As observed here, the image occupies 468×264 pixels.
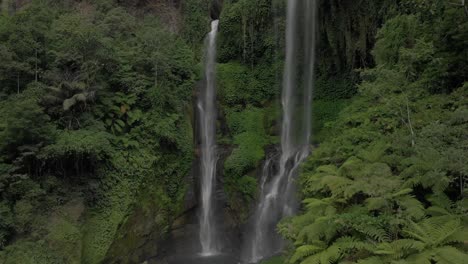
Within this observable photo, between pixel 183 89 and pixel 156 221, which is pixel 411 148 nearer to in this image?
pixel 156 221

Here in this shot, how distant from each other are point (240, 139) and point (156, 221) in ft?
18.1

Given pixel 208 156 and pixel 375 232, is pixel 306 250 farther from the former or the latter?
pixel 208 156

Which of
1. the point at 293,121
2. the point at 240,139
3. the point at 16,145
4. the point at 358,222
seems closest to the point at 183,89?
the point at 240,139

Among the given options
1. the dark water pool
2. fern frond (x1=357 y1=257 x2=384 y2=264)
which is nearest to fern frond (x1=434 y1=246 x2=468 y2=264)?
fern frond (x1=357 y1=257 x2=384 y2=264)

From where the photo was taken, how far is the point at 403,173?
779 cm

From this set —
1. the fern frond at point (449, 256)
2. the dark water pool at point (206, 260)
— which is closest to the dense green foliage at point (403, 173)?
the fern frond at point (449, 256)

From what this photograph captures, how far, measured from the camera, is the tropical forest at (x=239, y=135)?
739 centimetres

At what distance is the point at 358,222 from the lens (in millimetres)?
6703

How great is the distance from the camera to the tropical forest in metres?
7.39

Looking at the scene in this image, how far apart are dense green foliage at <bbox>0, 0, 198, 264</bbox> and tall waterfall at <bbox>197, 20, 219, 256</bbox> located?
1.09 metres

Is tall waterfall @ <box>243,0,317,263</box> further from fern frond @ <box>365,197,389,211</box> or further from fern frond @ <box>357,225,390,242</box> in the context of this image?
fern frond @ <box>357,225,390,242</box>

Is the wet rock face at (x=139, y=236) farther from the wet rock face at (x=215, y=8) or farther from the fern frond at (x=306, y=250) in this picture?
the wet rock face at (x=215, y=8)

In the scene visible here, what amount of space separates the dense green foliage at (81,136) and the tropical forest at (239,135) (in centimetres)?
6

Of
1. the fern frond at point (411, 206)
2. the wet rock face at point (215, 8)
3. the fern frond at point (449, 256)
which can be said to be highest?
the wet rock face at point (215, 8)
